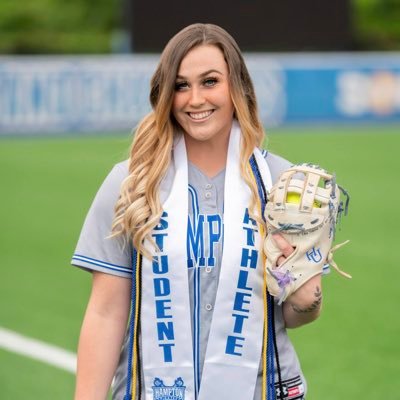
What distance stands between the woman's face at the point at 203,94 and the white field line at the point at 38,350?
435 cm

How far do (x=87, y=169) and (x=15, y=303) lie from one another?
8.59 metres

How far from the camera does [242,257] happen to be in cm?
369

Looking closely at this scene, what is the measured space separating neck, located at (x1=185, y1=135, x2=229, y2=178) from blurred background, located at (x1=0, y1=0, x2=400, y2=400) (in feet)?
12.3

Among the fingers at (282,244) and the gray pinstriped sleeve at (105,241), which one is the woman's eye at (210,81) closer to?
the gray pinstriped sleeve at (105,241)

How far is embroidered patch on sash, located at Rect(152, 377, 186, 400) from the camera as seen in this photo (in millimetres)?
3709

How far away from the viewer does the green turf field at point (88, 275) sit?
780cm

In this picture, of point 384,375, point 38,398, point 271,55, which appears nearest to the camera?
point 38,398

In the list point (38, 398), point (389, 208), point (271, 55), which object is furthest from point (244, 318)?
point (271, 55)

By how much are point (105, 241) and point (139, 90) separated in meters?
20.2

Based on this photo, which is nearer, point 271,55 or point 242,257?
point 242,257

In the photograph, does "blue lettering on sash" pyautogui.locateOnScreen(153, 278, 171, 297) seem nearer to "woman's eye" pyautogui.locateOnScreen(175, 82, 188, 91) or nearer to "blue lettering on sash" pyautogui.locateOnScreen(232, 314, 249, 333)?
"blue lettering on sash" pyautogui.locateOnScreen(232, 314, 249, 333)

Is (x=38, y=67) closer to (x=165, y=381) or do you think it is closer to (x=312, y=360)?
(x=312, y=360)

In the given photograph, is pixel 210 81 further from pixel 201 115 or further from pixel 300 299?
pixel 300 299

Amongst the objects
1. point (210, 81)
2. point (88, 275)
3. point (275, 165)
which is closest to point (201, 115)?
point (210, 81)
